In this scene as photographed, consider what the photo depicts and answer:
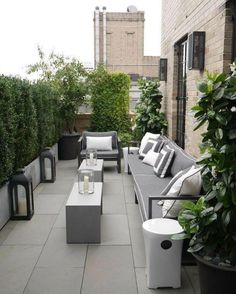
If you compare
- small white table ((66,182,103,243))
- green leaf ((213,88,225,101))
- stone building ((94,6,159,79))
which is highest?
stone building ((94,6,159,79))

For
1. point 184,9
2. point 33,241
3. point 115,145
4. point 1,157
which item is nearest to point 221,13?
point 184,9

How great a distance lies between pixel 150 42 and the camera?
19.3 meters

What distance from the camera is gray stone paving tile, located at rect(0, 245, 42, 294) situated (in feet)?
8.11

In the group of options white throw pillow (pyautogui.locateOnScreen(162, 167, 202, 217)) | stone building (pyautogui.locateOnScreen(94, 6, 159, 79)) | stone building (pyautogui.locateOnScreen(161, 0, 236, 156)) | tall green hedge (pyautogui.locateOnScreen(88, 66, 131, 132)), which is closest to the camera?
white throw pillow (pyautogui.locateOnScreen(162, 167, 202, 217))

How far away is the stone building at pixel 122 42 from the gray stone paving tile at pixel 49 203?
46.1 ft

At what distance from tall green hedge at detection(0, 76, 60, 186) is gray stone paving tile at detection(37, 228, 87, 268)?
981mm

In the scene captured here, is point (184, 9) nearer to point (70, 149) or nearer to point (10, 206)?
point (10, 206)

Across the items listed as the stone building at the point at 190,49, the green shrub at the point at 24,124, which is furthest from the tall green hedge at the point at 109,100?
the green shrub at the point at 24,124

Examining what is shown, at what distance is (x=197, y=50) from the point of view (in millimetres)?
3910

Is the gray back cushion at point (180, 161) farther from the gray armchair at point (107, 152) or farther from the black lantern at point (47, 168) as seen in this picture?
the black lantern at point (47, 168)

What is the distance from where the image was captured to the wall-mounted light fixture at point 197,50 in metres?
3.87

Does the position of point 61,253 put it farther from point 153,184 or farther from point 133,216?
point 153,184

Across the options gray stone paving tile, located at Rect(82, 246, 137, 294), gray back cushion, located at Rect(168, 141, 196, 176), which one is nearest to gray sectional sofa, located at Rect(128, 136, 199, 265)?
gray back cushion, located at Rect(168, 141, 196, 176)

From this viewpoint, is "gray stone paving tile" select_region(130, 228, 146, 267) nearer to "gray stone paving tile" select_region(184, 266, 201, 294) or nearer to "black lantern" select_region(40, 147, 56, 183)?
"gray stone paving tile" select_region(184, 266, 201, 294)
